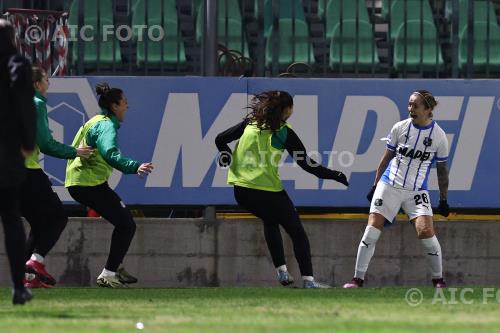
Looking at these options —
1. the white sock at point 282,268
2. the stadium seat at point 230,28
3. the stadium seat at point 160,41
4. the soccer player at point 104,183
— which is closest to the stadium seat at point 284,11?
the stadium seat at point 230,28

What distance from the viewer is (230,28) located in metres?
14.3

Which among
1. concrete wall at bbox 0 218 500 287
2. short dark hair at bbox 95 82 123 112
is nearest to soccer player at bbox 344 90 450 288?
concrete wall at bbox 0 218 500 287

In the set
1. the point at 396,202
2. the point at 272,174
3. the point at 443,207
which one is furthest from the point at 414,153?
the point at 272,174

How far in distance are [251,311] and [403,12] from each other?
18.7 ft

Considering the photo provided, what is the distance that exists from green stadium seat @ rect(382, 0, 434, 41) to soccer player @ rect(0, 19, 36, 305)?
5.80 metres

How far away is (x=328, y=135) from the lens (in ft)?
46.4

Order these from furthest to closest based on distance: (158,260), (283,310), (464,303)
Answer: (158,260)
(464,303)
(283,310)

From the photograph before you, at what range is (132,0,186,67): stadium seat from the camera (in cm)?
1409

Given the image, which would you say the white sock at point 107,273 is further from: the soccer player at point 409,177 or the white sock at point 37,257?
Result: the soccer player at point 409,177

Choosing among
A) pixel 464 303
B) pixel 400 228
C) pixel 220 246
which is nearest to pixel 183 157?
pixel 220 246

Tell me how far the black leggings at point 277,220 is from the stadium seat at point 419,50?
2.39 m

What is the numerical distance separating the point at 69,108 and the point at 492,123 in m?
4.00

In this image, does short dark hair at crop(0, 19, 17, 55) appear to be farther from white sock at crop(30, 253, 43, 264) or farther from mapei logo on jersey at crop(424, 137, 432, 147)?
mapei logo on jersey at crop(424, 137, 432, 147)

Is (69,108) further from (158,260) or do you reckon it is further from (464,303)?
(464,303)
